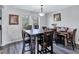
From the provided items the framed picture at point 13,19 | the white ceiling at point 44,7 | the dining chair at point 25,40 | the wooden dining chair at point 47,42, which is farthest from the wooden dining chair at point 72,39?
the framed picture at point 13,19

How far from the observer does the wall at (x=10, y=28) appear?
5.45 ft

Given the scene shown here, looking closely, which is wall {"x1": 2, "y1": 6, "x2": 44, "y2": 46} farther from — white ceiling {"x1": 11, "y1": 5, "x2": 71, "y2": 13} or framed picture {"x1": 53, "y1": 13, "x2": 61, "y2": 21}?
framed picture {"x1": 53, "y1": 13, "x2": 61, "y2": 21}

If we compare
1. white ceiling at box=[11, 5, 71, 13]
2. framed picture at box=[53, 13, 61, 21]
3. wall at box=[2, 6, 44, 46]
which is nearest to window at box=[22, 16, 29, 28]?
wall at box=[2, 6, 44, 46]

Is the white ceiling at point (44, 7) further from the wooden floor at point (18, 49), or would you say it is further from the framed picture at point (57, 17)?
the wooden floor at point (18, 49)

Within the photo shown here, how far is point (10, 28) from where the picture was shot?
1689mm

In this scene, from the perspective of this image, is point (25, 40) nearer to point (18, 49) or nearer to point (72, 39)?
point (18, 49)

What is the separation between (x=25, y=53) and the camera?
66.4 inches

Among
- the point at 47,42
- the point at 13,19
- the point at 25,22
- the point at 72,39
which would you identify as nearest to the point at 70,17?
the point at 72,39
